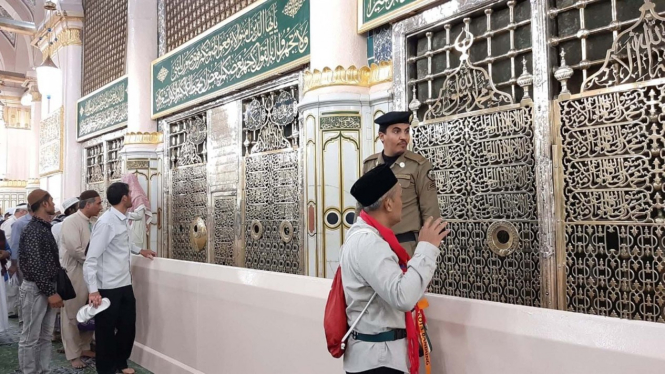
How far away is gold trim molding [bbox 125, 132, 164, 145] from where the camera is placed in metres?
7.19

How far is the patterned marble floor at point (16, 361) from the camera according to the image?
3721 millimetres

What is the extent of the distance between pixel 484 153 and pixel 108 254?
2406mm

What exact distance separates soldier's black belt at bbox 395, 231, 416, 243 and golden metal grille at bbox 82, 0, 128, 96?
277 inches

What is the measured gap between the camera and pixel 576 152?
116 inches

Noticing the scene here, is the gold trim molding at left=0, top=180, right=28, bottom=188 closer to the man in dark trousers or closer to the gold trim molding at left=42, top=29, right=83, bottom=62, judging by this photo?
the gold trim molding at left=42, top=29, right=83, bottom=62

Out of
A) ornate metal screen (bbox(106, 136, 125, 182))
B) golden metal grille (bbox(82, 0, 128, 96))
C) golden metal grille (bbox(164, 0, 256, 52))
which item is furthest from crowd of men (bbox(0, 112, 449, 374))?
golden metal grille (bbox(82, 0, 128, 96))

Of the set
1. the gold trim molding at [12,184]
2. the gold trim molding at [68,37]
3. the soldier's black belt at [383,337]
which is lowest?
the soldier's black belt at [383,337]

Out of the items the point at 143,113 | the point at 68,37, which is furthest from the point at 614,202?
the point at 68,37

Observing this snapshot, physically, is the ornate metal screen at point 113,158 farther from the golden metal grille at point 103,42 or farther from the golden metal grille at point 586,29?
the golden metal grille at point 586,29

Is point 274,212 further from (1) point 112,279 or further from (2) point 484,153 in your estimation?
(2) point 484,153

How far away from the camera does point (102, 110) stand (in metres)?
8.70

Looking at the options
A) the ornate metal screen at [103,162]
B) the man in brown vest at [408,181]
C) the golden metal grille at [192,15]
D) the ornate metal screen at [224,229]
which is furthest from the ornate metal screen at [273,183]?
the ornate metal screen at [103,162]

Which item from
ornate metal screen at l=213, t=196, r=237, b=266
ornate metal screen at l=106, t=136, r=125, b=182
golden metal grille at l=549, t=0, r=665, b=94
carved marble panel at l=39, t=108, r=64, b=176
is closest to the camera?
golden metal grille at l=549, t=0, r=665, b=94

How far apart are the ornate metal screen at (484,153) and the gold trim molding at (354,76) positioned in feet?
1.18
